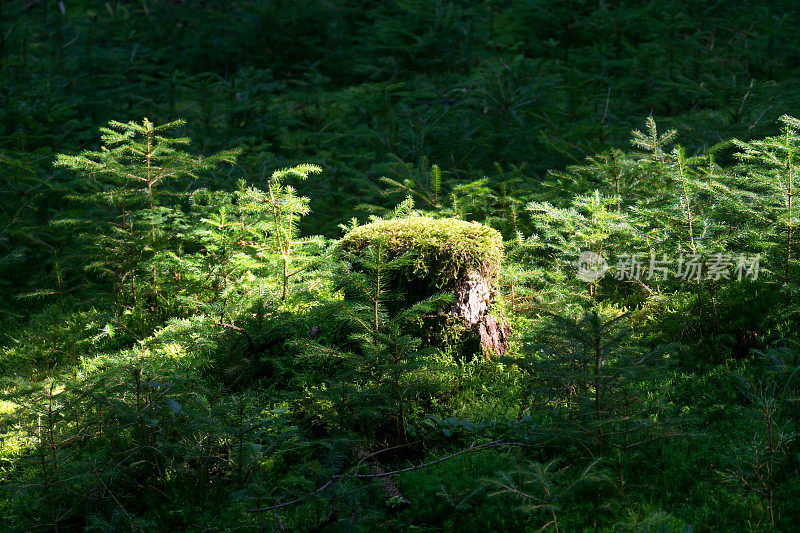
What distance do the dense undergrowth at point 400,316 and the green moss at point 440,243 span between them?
0.04 metres

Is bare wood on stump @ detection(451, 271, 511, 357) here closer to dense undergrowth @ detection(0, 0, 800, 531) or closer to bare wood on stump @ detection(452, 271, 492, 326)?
bare wood on stump @ detection(452, 271, 492, 326)

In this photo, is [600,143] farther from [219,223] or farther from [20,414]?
[20,414]

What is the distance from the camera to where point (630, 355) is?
4297mm

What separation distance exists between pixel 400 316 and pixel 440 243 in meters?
1.18

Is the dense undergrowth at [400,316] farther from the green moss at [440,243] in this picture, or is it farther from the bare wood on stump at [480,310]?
the bare wood on stump at [480,310]

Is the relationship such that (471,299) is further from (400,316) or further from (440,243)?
(400,316)

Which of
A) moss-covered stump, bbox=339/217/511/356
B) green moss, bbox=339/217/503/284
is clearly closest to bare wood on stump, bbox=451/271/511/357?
moss-covered stump, bbox=339/217/511/356

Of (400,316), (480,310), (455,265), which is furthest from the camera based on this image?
(480,310)

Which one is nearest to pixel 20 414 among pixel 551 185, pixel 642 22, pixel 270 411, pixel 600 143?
pixel 270 411

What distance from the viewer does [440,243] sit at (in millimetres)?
5711

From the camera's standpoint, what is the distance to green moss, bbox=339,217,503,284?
5.68 meters

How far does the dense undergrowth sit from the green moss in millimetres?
39

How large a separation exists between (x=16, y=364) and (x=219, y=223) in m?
2.55

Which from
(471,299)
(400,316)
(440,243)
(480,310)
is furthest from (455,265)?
(400,316)
